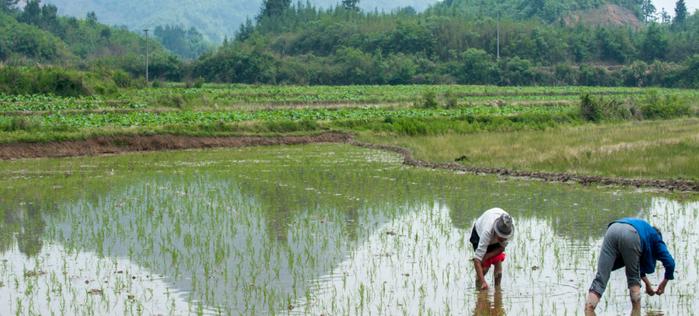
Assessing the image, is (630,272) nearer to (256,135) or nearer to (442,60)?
(256,135)

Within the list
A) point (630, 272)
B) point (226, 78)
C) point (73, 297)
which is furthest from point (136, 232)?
point (226, 78)

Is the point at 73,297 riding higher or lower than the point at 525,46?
lower

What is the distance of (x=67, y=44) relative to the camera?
97.9 metres

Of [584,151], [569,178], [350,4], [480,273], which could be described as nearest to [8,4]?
[350,4]

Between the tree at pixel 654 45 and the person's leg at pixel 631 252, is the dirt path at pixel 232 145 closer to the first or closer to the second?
the person's leg at pixel 631 252

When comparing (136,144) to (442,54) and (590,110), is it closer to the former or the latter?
(590,110)

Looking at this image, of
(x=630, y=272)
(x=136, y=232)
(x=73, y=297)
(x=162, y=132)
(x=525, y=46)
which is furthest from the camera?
(x=525, y=46)

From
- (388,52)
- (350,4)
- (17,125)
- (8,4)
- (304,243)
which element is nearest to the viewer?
(304,243)

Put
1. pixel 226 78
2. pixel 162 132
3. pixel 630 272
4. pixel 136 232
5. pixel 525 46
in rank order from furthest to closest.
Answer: pixel 525 46 → pixel 226 78 → pixel 162 132 → pixel 136 232 → pixel 630 272

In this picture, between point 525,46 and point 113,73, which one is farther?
point 525,46

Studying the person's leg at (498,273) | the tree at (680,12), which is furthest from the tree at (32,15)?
the person's leg at (498,273)

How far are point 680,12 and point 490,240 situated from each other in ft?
373

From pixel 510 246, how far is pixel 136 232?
4878mm

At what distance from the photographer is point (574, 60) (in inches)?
3233
